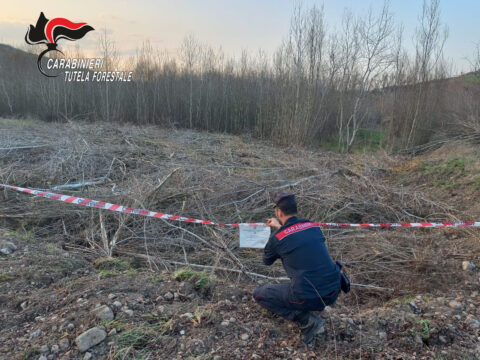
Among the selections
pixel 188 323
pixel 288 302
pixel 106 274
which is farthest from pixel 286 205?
pixel 106 274

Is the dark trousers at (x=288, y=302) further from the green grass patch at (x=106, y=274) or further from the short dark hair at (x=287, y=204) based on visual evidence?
the green grass patch at (x=106, y=274)

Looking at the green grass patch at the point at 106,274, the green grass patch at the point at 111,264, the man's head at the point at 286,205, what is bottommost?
the green grass patch at the point at 111,264

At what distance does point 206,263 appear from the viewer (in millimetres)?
3824

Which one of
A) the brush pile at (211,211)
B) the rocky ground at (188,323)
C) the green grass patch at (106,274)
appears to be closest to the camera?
the rocky ground at (188,323)

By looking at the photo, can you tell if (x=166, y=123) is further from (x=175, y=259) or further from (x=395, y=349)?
(x=395, y=349)

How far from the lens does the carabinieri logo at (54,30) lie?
39.0 ft

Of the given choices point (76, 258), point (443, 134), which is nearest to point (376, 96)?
point (443, 134)

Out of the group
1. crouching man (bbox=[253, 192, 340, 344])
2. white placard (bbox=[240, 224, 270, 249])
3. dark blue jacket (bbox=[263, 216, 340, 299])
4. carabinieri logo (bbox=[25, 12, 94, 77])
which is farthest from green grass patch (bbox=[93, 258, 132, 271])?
carabinieri logo (bbox=[25, 12, 94, 77])

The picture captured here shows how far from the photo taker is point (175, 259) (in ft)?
12.7

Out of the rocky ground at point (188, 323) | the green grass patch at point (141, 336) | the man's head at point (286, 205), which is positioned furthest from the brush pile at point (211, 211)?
the green grass patch at point (141, 336)

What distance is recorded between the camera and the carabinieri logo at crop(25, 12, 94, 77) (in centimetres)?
1188

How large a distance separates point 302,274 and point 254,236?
961mm

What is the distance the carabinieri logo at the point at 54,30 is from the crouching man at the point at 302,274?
1320 centimetres

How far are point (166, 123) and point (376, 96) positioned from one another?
1013 cm
